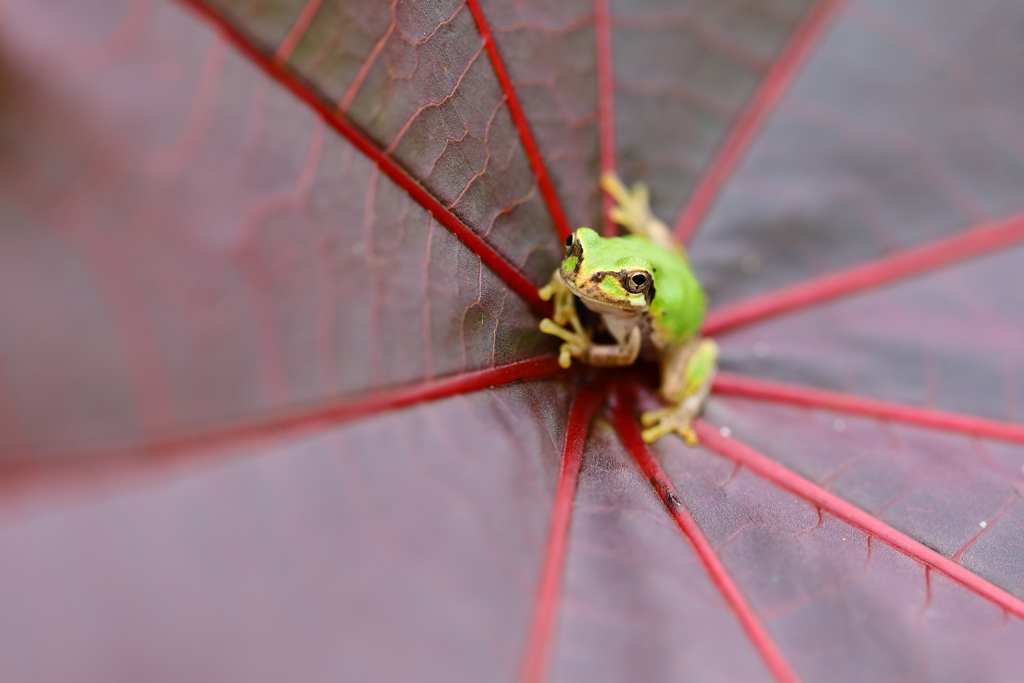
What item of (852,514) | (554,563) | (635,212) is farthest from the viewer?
(635,212)

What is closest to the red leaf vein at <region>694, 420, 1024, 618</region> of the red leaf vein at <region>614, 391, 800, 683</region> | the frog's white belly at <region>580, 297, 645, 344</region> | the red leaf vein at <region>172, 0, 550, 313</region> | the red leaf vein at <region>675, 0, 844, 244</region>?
the red leaf vein at <region>614, 391, 800, 683</region>

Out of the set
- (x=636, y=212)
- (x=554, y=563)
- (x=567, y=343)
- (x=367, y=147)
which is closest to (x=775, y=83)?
(x=636, y=212)

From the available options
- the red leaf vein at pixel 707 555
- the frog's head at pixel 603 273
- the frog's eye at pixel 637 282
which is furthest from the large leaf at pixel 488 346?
the frog's eye at pixel 637 282

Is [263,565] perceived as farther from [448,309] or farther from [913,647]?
[913,647]

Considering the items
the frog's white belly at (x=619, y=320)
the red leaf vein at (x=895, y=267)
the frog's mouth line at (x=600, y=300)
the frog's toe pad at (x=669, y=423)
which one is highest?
the frog's mouth line at (x=600, y=300)

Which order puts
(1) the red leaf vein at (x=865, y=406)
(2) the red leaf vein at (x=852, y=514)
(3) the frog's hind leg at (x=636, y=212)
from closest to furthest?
(2) the red leaf vein at (x=852, y=514)
(1) the red leaf vein at (x=865, y=406)
(3) the frog's hind leg at (x=636, y=212)

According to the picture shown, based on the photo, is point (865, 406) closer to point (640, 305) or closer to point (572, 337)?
point (640, 305)

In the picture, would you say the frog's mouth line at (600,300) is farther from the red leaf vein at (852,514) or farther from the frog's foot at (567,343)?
the red leaf vein at (852,514)
